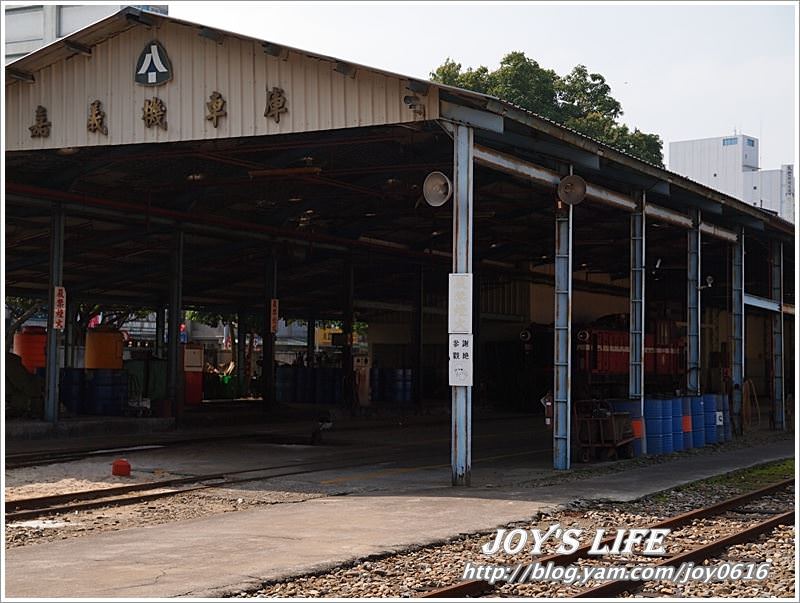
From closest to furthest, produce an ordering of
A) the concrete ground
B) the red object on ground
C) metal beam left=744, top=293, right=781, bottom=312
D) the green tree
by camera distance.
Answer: the concrete ground → the red object on ground → metal beam left=744, top=293, right=781, bottom=312 → the green tree

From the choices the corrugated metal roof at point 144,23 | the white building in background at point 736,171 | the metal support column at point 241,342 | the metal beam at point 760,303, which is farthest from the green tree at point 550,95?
the corrugated metal roof at point 144,23

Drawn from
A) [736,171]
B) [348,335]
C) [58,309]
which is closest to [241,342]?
[348,335]

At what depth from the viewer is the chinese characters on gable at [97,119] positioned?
64.0ft

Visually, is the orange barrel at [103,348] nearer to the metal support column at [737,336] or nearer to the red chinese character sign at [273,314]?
the red chinese character sign at [273,314]

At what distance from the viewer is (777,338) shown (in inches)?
1238

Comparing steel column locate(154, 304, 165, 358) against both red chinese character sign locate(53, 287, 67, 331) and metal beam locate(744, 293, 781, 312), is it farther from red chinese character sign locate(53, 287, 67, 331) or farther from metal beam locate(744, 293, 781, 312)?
metal beam locate(744, 293, 781, 312)

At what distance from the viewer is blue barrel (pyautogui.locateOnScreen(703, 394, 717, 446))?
989 inches

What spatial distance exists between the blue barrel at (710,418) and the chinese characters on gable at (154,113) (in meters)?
14.5

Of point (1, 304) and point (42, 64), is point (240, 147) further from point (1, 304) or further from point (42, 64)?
point (1, 304)

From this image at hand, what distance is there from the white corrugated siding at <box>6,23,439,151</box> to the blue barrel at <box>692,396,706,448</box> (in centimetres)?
1157

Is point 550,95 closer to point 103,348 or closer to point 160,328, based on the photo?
point 160,328

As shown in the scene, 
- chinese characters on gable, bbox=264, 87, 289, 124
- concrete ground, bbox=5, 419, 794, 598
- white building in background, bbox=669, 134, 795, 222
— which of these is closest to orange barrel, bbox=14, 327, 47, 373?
concrete ground, bbox=5, 419, 794, 598

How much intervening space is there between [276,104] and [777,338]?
19756 mm

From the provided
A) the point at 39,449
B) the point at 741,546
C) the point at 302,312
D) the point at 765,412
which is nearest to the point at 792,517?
the point at 741,546
